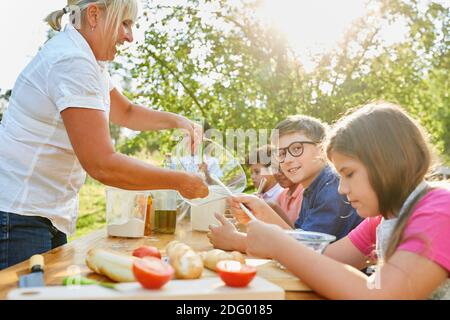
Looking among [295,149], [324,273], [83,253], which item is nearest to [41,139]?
[83,253]

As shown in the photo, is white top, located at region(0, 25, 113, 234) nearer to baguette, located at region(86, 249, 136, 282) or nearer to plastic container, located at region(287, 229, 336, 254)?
baguette, located at region(86, 249, 136, 282)

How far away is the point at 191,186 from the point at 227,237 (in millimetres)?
249

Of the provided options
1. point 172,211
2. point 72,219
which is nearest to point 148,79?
point 172,211

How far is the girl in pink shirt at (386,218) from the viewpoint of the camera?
43.4 inches

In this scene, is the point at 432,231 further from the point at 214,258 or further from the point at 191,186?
the point at 191,186

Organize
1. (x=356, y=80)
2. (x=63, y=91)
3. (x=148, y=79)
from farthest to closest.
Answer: (x=148, y=79) < (x=356, y=80) < (x=63, y=91)

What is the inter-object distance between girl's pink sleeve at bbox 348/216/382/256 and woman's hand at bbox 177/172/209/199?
1.60 feet

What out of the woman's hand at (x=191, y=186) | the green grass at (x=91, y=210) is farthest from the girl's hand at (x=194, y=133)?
the green grass at (x=91, y=210)

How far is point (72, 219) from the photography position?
1851 millimetres

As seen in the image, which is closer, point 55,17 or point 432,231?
point 432,231

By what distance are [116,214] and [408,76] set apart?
3932mm

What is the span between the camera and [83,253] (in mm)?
1735

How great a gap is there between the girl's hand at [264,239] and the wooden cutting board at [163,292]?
13 cm
